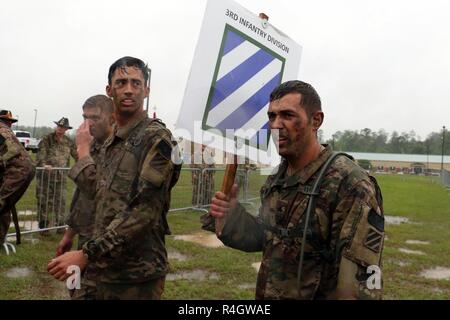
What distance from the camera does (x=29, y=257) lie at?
20.8 feet

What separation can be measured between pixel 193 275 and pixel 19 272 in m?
2.41

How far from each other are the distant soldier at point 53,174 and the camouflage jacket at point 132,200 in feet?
17.6

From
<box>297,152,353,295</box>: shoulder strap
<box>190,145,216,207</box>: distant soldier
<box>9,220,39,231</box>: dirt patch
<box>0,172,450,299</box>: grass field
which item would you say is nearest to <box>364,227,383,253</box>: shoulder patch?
<box>297,152,353,295</box>: shoulder strap

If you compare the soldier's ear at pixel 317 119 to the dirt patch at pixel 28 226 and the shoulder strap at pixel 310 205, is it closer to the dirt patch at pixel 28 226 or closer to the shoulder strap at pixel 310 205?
the shoulder strap at pixel 310 205

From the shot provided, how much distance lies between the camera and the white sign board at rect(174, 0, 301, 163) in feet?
6.59

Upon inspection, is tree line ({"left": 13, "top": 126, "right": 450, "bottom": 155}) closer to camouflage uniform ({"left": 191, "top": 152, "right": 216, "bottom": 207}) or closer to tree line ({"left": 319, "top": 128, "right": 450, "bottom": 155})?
tree line ({"left": 319, "top": 128, "right": 450, "bottom": 155})

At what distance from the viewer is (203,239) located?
850cm

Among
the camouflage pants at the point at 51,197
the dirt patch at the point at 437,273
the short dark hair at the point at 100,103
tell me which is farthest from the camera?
the camouflage pants at the point at 51,197

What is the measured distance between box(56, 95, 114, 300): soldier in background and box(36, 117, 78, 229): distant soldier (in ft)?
14.5

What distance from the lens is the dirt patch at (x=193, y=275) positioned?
5.74 metres

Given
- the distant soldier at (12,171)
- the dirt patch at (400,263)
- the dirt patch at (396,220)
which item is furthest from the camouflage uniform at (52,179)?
the dirt patch at (396,220)

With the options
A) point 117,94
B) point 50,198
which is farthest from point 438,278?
point 50,198

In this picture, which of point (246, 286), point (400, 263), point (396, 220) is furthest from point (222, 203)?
point (396, 220)

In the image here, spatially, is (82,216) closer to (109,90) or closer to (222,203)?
Answer: (109,90)
